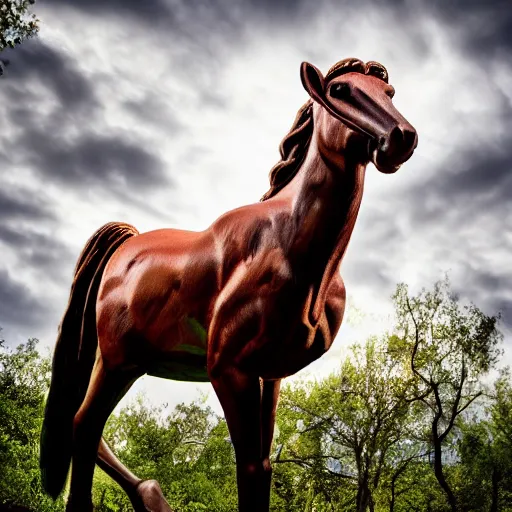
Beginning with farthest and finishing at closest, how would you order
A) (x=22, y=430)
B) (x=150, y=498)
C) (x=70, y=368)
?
1. (x=22, y=430)
2. (x=70, y=368)
3. (x=150, y=498)

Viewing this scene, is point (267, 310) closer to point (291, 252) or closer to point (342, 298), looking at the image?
point (291, 252)

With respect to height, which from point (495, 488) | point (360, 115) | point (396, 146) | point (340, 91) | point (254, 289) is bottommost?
point (254, 289)

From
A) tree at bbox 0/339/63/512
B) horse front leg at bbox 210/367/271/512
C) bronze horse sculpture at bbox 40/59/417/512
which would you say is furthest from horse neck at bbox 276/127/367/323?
tree at bbox 0/339/63/512

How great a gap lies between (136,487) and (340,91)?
187cm

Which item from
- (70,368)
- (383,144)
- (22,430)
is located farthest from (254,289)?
(22,430)

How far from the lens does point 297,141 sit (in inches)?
92.7

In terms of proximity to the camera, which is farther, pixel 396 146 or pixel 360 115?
pixel 360 115

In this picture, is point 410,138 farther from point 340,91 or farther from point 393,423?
→ point 393,423

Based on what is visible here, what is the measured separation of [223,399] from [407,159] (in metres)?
1.02

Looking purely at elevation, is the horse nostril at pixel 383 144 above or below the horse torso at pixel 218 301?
above

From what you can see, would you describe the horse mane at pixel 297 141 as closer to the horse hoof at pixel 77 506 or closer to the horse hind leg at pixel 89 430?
the horse hind leg at pixel 89 430

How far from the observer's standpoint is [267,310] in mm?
1979

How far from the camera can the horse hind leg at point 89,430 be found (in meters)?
2.50

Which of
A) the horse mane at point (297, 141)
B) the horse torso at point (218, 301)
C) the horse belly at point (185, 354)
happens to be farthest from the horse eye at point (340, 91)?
the horse belly at point (185, 354)
